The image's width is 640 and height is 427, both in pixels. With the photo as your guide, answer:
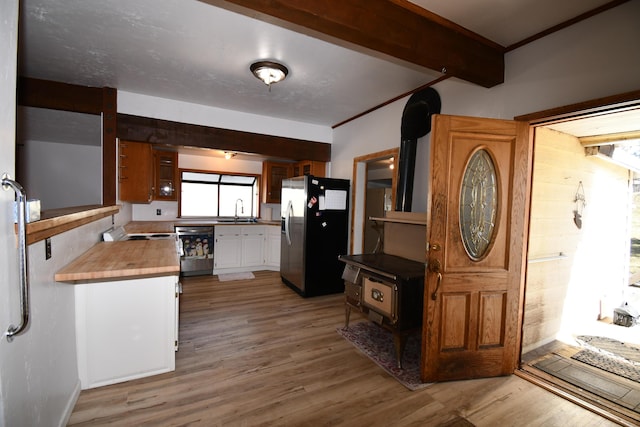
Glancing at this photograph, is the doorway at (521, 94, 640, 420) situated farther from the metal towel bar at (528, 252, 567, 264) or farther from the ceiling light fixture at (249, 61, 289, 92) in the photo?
the ceiling light fixture at (249, 61, 289, 92)

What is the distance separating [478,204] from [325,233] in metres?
2.28

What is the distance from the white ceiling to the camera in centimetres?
196

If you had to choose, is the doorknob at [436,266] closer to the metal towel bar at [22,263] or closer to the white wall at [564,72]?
the white wall at [564,72]

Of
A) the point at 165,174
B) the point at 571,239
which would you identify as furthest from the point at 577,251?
the point at 165,174

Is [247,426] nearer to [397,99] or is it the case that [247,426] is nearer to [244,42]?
[244,42]

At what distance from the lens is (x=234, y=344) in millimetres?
2666

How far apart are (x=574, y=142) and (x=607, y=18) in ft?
4.87

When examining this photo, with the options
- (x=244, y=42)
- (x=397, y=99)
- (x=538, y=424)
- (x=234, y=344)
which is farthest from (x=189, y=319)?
(x=397, y=99)

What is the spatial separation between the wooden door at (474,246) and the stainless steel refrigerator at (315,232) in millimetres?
2111

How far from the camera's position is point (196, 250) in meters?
4.84

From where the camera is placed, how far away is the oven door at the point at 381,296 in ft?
7.54

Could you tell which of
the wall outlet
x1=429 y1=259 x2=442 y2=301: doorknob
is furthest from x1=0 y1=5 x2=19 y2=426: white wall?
x1=429 y1=259 x2=442 y2=301: doorknob

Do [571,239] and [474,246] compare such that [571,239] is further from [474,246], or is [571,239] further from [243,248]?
[243,248]

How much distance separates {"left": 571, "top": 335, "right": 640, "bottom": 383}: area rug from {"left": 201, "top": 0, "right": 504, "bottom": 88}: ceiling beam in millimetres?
2658
